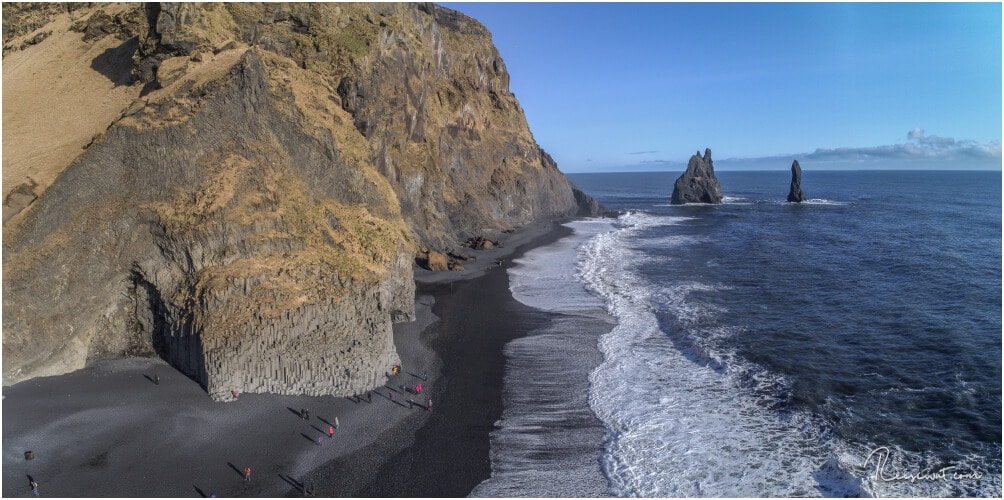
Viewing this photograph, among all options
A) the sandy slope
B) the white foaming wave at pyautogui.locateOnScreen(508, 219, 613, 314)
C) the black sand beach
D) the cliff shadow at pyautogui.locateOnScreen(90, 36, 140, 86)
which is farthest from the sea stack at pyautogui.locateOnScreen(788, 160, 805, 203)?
the sandy slope

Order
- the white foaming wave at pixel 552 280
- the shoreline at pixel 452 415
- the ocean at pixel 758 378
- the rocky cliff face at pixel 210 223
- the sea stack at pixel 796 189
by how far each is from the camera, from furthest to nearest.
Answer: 1. the sea stack at pixel 796 189
2. the white foaming wave at pixel 552 280
3. the rocky cliff face at pixel 210 223
4. the ocean at pixel 758 378
5. the shoreline at pixel 452 415

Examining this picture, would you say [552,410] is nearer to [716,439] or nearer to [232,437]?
[716,439]

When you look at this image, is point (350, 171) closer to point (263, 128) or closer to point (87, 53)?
point (263, 128)

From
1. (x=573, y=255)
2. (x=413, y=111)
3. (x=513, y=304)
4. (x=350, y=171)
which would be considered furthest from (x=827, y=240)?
(x=350, y=171)

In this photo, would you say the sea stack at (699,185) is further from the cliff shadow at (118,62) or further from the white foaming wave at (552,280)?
the cliff shadow at (118,62)

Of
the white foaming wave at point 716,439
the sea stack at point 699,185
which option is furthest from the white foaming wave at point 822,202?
the white foaming wave at point 716,439

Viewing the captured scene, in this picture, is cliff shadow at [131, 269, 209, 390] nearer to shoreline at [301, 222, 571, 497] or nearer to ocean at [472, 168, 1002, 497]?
shoreline at [301, 222, 571, 497]

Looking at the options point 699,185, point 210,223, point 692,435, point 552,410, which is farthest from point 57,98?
point 699,185
